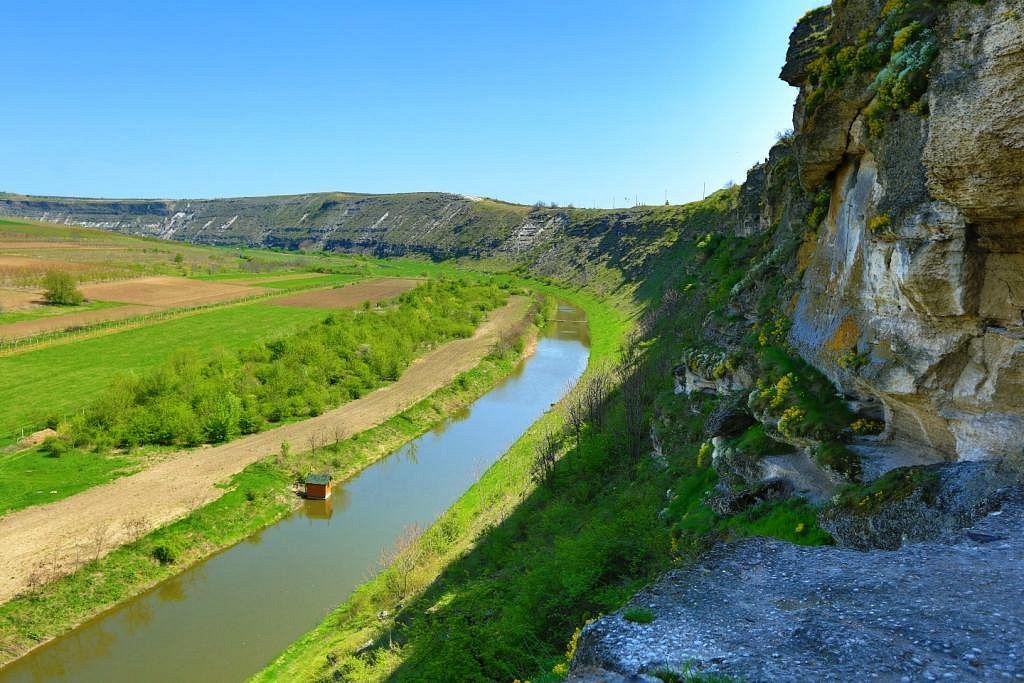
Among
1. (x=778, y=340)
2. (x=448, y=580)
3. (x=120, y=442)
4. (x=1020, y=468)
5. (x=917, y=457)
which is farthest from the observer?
(x=120, y=442)

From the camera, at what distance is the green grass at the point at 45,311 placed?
61062 millimetres

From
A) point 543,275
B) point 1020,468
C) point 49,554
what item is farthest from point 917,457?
point 543,275

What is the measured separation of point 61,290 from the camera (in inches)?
2781

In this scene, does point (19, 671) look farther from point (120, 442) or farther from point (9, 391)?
point (9, 391)

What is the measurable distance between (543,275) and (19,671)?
98700 millimetres

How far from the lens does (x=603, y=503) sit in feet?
71.4

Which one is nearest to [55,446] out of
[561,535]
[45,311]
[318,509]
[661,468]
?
[318,509]

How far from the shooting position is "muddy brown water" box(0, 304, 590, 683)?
63.8 feet

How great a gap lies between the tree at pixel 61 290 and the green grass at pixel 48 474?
50.5 m

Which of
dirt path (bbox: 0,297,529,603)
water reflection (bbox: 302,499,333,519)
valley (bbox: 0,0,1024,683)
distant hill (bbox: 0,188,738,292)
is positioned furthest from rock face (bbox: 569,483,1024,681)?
distant hill (bbox: 0,188,738,292)

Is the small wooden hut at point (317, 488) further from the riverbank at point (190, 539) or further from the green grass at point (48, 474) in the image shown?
the green grass at point (48, 474)

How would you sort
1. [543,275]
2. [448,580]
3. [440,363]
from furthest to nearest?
[543,275] < [440,363] < [448,580]

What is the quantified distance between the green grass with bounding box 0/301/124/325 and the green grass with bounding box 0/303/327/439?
11010mm

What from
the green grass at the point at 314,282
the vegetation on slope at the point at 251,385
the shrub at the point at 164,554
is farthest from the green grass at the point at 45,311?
the shrub at the point at 164,554
